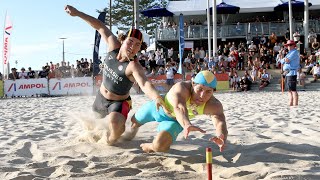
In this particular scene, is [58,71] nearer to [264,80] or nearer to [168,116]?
[264,80]

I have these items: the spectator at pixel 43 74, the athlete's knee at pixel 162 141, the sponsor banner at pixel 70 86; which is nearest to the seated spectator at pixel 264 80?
the sponsor banner at pixel 70 86

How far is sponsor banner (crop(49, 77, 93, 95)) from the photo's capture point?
2103cm

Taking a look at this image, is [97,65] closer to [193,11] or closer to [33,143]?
[193,11]

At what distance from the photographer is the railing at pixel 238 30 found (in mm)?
26938

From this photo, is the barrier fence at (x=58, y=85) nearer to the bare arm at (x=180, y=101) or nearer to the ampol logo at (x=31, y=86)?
the ampol logo at (x=31, y=86)

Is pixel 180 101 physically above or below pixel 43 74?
below

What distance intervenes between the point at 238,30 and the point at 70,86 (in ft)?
38.1

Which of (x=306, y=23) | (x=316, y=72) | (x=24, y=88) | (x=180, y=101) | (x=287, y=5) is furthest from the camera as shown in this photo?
(x=287, y=5)

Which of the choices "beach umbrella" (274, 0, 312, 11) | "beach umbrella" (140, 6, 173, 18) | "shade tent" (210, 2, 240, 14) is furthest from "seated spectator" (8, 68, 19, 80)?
"beach umbrella" (274, 0, 312, 11)

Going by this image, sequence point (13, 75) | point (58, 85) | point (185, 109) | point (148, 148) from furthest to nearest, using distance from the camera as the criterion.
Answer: point (13, 75), point (58, 85), point (148, 148), point (185, 109)

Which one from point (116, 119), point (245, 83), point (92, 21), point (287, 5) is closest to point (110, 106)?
point (116, 119)

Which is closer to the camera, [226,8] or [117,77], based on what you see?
[117,77]

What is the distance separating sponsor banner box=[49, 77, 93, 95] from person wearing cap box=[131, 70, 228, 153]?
16501 mm

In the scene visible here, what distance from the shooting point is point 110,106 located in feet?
17.1
